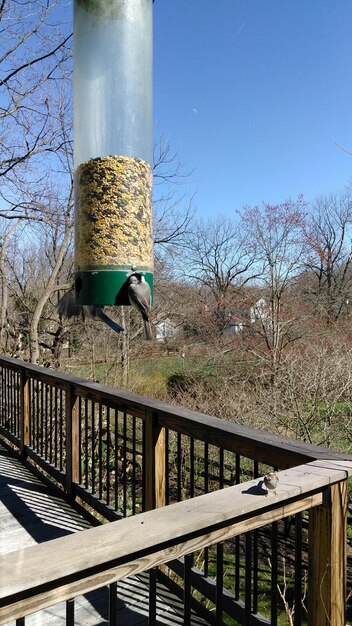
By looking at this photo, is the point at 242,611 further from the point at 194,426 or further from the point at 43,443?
the point at 43,443

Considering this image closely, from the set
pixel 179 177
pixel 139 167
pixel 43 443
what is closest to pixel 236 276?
pixel 179 177

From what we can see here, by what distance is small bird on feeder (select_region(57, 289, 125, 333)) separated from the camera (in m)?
2.14

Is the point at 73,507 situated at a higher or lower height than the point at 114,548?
lower

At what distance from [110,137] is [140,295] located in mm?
761

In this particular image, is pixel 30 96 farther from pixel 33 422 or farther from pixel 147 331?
pixel 147 331

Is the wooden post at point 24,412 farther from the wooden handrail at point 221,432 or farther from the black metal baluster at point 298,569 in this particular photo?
the black metal baluster at point 298,569

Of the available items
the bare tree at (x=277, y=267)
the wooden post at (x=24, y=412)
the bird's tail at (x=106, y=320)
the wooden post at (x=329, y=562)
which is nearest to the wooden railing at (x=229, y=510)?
the wooden post at (x=329, y=562)

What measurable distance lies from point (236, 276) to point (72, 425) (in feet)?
60.2

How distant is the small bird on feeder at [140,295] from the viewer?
6.61ft

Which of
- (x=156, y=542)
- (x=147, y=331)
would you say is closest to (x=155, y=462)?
(x=147, y=331)

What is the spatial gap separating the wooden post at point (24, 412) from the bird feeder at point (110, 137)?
2.48 m

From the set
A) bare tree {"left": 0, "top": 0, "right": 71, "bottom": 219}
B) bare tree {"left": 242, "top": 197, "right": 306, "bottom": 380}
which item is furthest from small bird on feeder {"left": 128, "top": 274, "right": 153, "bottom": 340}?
bare tree {"left": 242, "top": 197, "right": 306, "bottom": 380}

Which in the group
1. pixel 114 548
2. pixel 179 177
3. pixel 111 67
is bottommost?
pixel 114 548

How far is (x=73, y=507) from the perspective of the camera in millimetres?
3369
